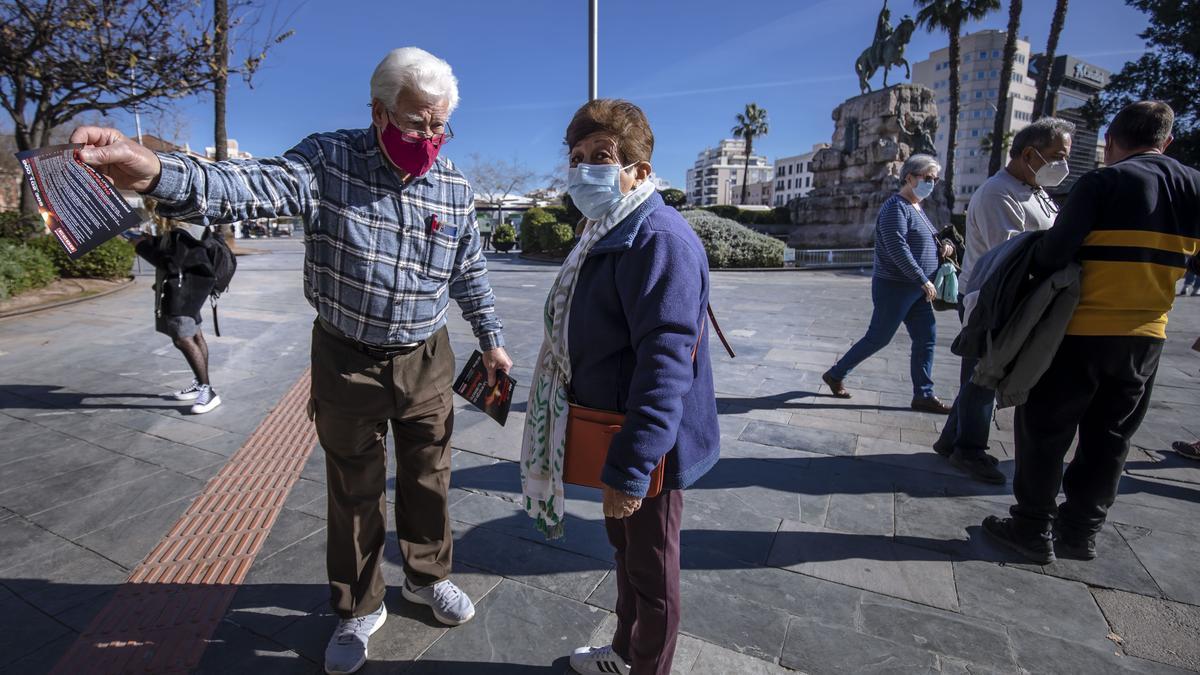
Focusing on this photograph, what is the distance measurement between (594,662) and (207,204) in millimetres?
1776

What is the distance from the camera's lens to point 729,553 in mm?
2768

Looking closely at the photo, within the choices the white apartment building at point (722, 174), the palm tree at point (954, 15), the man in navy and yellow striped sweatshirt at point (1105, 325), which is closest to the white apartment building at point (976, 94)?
the white apartment building at point (722, 174)

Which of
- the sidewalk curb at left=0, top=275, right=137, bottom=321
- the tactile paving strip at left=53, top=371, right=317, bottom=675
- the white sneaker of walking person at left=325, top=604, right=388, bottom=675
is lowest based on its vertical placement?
the tactile paving strip at left=53, top=371, right=317, bottom=675

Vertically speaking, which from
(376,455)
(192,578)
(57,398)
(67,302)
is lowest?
(192,578)

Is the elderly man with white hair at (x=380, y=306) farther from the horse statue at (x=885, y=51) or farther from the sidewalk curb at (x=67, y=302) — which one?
the horse statue at (x=885, y=51)

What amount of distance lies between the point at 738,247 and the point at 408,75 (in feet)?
57.7

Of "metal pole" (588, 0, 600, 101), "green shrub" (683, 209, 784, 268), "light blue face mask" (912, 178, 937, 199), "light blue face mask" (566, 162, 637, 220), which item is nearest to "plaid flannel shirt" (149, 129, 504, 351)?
"light blue face mask" (566, 162, 637, 220)

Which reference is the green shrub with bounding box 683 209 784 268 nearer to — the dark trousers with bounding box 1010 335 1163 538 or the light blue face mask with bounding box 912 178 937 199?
the light blue face mask with bounding box 912 178 937 199

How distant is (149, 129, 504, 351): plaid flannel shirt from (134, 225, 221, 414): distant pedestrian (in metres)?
3.34

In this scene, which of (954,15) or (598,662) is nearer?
(598,662)

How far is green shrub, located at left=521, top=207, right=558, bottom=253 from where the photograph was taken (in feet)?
77.2

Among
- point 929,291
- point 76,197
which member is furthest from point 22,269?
point 929,291

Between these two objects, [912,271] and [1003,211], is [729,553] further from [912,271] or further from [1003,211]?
[912,271]

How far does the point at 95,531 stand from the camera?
2.99 metres
